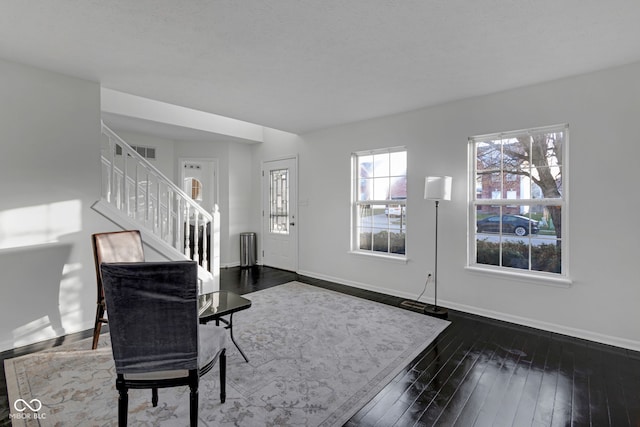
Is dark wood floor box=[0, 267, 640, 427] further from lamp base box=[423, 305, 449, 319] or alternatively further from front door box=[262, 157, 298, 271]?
front door box=[262, 157, 298, 271]

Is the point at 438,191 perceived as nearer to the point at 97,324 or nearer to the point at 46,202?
the point at 97,324

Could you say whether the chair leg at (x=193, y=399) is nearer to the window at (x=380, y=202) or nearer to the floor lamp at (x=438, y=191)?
the floor lamp at (x=438, y=191)

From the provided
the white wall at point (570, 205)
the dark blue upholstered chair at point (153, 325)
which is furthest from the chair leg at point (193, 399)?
the white wall at point (570, 205)

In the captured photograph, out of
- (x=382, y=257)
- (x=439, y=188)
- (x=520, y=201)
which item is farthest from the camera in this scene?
(x=382, y=257)

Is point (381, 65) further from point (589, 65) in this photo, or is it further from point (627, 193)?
point (627, 193)

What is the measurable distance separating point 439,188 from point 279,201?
3315 mm

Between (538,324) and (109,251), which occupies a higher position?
(109,251)

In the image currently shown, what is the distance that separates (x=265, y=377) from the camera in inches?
90.9

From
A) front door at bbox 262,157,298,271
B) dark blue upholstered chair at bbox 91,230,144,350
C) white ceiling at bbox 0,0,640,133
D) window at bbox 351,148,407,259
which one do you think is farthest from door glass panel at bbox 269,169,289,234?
dark blue upholstered chair at bbox 91,230,144,350

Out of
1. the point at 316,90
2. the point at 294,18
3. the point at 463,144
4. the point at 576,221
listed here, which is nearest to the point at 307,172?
the point at 316,90

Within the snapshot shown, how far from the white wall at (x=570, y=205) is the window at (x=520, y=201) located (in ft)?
0.40

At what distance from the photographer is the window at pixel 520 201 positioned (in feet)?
10.5

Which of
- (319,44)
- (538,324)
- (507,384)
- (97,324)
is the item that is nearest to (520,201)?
(538,324)

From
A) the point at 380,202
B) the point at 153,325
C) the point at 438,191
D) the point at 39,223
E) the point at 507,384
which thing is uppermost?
the point at 438,191
